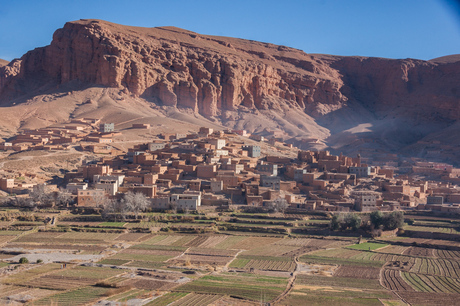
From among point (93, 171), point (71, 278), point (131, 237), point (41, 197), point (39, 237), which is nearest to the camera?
point (71, 278)

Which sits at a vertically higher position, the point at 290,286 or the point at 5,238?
the point at 5,238

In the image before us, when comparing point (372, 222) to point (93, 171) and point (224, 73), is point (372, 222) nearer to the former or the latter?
point (93, 171)

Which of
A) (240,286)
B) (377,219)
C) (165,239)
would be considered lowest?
(240,286)

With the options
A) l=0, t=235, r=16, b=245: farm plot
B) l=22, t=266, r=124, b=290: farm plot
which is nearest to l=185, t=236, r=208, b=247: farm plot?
l=22, t=266, r=124, b=290: farm plot

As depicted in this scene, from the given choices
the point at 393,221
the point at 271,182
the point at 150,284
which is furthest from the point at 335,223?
the point at 150,284

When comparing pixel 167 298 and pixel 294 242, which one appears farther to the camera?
pixel 294 242

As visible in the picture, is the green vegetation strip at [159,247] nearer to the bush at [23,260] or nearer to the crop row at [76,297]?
the bush at [23,260]

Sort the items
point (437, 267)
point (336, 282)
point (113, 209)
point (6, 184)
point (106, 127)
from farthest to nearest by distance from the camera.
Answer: point (106, 127), point (6, 184), point (113, 209), point (437, 267), point (336, 282)
